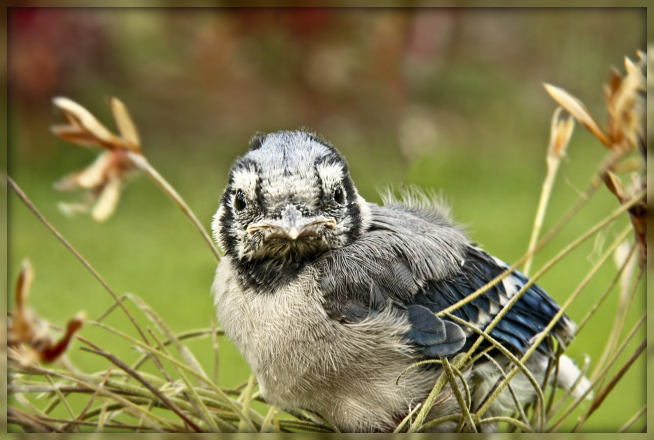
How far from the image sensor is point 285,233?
672 mm

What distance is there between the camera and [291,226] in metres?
0.67

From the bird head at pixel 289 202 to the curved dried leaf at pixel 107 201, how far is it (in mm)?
177

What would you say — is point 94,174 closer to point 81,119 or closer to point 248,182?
point 81,119

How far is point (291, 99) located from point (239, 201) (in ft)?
6.90

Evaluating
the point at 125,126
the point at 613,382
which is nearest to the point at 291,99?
the point at 125,126

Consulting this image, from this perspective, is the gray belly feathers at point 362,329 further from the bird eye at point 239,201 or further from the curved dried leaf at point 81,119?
the curved dried leaf at point 81,119

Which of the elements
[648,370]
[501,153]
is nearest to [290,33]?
[501,153]

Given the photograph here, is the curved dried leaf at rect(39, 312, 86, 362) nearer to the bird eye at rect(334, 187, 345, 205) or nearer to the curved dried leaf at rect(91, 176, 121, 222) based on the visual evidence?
the curved dried leaf at rect(91, 176, 121, 222)

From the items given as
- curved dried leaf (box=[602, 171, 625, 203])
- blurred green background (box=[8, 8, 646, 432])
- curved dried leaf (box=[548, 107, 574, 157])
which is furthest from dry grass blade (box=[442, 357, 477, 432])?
blurred green background (box=[8, 8, 646, 432])

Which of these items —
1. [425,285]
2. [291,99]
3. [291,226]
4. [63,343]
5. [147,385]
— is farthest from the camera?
[291,99]

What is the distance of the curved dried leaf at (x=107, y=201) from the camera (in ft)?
1.76

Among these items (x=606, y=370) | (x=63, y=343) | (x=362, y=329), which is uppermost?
(x=63, y=343)

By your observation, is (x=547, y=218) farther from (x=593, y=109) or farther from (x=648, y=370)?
(x=648, y=370)

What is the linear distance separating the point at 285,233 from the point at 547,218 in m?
1.92
